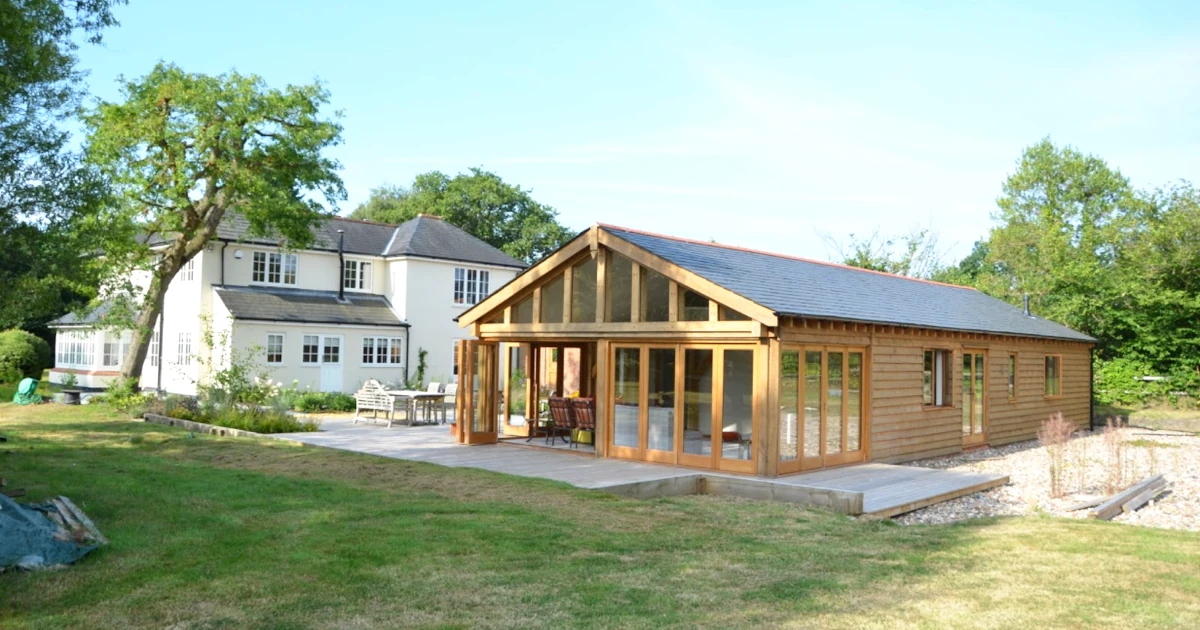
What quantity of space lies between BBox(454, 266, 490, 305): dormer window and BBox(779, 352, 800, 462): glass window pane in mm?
21620

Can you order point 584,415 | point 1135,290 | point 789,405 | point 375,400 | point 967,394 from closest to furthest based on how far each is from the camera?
point 789,405 → point 584,415 → point 967,394 → point 375,400 → point 1135,290

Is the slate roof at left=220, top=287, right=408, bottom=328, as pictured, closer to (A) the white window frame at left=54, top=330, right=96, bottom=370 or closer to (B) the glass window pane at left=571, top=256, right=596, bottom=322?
(A) the white window frame at left=54, top=330, right=96, bottom=370

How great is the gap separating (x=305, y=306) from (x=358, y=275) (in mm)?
3244

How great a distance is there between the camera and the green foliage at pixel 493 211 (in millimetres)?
52469

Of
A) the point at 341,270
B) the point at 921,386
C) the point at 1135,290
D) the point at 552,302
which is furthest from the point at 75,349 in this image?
the point at 1135,290

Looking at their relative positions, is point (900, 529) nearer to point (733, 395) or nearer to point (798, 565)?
point (798, 565)

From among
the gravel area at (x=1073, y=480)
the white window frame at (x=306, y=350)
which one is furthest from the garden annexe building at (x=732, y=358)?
the white window frame at (x=306, y=350)

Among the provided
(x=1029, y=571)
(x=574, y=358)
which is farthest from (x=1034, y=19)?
(x=1029, y=571)

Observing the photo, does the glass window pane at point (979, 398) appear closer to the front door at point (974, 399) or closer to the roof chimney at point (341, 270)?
the front door at point (974, 399)

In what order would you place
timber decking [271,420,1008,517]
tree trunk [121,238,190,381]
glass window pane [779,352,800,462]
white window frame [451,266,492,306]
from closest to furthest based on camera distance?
timber decking [271,420,1008,517]
glass window pane [779,352,800,462]
tree trunk [121,238,190,381]
white window frame [451,266,492,306]

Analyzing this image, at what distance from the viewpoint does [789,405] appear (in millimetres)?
12969

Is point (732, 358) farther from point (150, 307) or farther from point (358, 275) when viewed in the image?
point (358, 275)

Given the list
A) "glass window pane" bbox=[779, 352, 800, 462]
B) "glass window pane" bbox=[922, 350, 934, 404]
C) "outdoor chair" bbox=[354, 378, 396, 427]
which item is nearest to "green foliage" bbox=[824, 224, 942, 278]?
"glass window pane" bbox=[922, 350, 934, 404]

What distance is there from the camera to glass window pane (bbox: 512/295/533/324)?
53.0 ft
